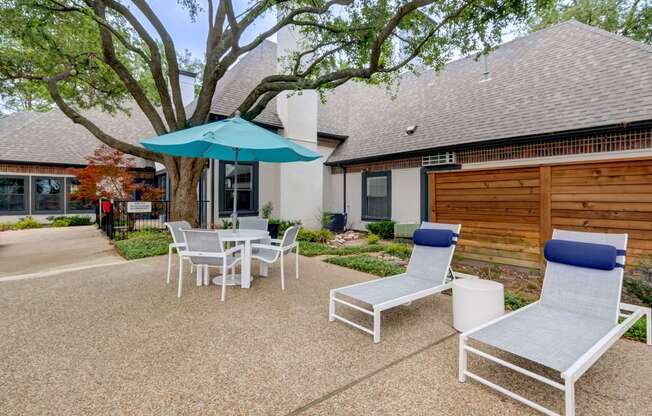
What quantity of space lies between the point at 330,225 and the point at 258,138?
26.1ft

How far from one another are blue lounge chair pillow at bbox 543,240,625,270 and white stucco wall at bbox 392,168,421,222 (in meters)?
6.76

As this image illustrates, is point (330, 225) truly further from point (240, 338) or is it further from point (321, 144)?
point (240, 338)

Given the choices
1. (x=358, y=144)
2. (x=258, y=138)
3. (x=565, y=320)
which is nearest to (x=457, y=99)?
(x=358, y=144)

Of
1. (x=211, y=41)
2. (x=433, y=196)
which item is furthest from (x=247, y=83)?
(x=433, y=196)

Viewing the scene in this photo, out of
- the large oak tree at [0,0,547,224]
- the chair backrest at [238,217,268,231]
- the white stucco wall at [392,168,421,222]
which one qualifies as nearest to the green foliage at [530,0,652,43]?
the large oak tree at [0,0,547,224]

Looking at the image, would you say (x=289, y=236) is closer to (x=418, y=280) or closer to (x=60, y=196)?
(x=418, y=280)

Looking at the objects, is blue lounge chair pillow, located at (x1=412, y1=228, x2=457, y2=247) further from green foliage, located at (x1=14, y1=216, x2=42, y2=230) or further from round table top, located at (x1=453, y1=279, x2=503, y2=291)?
green foliage, located at (x1=14, y1=216, x2=42, y2=230)

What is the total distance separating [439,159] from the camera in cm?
967

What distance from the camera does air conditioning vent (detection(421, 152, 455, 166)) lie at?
368 inches

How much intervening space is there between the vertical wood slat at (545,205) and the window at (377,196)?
5.31m

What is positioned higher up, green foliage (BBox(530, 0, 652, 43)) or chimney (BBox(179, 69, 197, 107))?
green foliage (BBox(530, 0, 652, 43))

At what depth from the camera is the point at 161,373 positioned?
8.80ft

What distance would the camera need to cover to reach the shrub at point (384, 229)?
10770mm

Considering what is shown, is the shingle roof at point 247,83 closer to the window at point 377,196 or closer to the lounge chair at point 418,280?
the window at point 377,196
